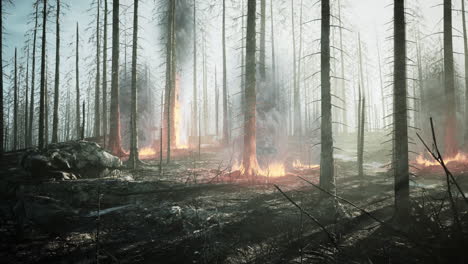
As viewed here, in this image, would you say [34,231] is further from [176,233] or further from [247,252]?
[247,252]

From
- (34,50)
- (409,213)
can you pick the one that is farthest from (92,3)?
(409,213)

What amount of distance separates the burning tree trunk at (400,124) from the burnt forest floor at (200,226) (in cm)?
44

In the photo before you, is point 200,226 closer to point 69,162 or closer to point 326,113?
point 326,113

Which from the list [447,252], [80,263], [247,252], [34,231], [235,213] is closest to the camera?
[447,252]

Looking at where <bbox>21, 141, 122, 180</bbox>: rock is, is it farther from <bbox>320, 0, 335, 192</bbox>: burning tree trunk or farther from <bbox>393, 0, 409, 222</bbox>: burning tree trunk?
<bbox>393, 0, 409, 222</bbox>: burning tree trunk

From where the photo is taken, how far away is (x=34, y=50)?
22.1 metres

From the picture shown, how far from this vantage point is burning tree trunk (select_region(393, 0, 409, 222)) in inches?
231

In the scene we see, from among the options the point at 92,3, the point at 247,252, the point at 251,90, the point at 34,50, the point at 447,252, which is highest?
the point at 92,3

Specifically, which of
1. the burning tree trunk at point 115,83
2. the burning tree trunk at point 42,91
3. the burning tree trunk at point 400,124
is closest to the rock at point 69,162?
the burning tree trunk at point 115,83

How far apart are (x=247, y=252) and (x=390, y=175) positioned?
11141mm

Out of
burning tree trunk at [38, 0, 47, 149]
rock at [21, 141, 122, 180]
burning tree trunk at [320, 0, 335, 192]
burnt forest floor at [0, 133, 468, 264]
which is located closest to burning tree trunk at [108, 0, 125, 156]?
rock at [21, 141, 122, 180]

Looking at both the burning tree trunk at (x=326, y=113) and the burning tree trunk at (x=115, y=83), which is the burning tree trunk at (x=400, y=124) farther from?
the burning tree trunk at (x=115, y=83)

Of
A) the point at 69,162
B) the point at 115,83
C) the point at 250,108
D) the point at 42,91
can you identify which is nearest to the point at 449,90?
the point at 250,108

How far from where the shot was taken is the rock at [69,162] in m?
8.42
